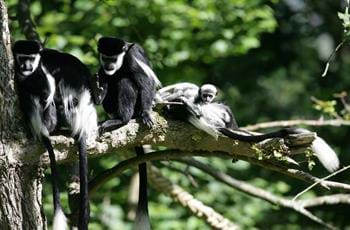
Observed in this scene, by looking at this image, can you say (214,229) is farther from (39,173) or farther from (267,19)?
(267,19)

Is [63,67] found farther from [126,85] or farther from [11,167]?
[11,167]

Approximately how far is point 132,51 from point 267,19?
206 centimetres

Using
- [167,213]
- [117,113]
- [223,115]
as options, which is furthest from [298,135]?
[167,213]

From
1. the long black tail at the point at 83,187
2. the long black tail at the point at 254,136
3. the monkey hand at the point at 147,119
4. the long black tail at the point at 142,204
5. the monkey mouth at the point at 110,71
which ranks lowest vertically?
the long black tail at the point at 142,204

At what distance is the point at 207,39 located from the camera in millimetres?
5590

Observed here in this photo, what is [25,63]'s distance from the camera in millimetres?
3088

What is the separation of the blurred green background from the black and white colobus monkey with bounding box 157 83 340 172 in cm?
70

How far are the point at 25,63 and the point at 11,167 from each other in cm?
49

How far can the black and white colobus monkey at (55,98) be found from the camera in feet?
9.89

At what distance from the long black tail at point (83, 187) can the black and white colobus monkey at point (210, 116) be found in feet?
1.65

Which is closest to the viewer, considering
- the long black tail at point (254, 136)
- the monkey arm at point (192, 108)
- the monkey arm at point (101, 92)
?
the long black tail at point (254, 136)

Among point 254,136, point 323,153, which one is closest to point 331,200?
point 323,153

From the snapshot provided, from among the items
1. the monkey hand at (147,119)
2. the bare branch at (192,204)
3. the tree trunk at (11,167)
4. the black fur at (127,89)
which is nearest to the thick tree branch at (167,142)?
the monkey hand at (147,119)

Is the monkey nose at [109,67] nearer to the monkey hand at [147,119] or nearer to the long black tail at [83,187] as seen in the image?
the monkey hand at [147,119]
